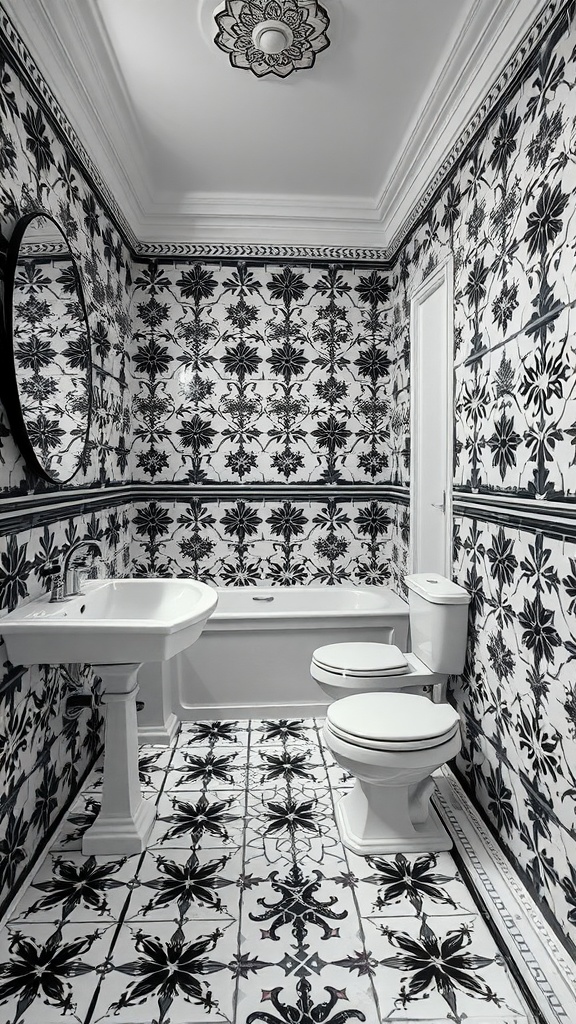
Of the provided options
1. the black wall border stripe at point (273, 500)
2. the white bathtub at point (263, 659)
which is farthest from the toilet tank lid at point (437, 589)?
the white bathtub at point (263, 659)

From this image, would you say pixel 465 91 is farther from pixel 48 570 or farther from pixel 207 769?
pixel 207 769

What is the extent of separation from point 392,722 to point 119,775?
918mm

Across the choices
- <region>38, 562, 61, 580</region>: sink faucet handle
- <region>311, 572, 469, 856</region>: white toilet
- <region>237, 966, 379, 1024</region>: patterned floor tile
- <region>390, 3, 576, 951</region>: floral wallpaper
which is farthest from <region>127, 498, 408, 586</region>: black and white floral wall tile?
<region>237, 966, 379, 1024</region>: patterned floor tile

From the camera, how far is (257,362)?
345 centimetres

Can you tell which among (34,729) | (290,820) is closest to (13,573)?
(34,729)

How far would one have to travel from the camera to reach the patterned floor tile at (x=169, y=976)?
1.35 metres

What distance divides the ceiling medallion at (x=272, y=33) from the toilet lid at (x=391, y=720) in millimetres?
2230

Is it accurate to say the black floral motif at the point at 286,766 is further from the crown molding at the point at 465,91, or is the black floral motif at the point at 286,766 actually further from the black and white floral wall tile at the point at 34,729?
the crown molding at the point at 465,91

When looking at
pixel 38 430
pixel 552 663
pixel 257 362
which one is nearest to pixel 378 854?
pixel 552 663

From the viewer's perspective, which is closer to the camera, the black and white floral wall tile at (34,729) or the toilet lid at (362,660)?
the black and white floral wall tile at (34,729)

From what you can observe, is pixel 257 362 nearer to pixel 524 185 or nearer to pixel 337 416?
pixel 337 416

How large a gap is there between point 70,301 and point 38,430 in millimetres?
593

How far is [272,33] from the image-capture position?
1.92 metres

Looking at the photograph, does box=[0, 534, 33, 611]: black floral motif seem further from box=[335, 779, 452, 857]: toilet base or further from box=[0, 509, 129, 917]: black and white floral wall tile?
box=[335, 779, 452, 857]: toilet base
